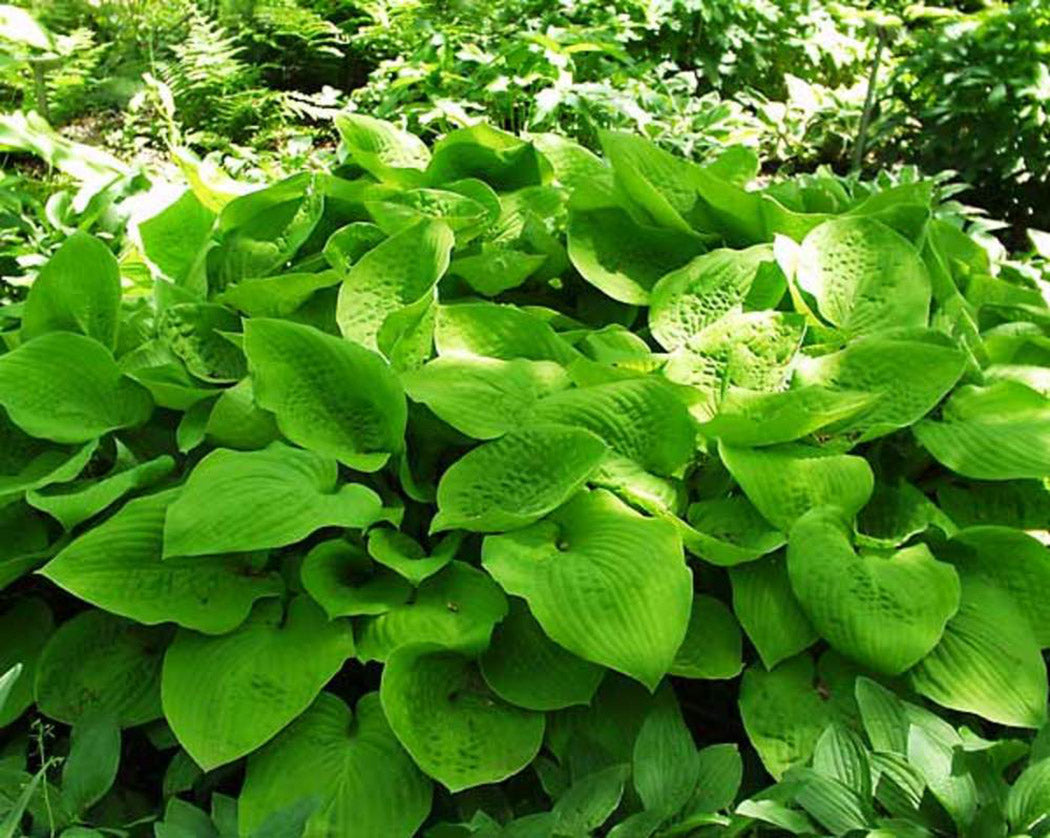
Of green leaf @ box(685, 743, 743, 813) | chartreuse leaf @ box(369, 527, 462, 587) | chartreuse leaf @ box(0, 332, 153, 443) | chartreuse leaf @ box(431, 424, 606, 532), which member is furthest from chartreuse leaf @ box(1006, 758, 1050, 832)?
chartreuse leaf @ box(0, 332, 153, 443)

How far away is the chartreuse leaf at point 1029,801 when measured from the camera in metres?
1.34

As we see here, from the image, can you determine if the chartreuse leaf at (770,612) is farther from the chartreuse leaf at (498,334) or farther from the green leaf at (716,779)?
the chartreuse leaf at (498,334)

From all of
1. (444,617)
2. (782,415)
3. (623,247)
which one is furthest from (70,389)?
(782,415)

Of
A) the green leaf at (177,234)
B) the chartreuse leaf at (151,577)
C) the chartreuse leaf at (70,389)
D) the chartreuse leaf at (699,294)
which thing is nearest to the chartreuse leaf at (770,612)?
the chartreuse leaf at (699,294)

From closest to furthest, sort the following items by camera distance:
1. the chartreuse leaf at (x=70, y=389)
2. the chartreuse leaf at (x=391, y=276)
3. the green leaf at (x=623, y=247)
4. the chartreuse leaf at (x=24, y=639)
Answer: the chartreuse leaf at (x=24, y=639) → the chartreuse leaf at (x=70, y=389) → the chartreuse leaf at (x=391, y=276) → the green leaf at (x=623, y=247)

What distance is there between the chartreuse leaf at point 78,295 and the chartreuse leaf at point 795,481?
1.12m

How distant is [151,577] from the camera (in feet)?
5.27

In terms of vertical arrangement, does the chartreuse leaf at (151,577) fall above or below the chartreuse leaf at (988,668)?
above

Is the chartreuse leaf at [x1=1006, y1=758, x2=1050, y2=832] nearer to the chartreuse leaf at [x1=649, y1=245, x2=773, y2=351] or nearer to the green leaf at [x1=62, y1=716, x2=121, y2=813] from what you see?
the chartreuse leaf at [x1=649, y1=245, x2=773, y2=351]

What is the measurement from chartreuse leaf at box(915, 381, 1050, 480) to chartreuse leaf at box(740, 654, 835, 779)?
425 millimetres

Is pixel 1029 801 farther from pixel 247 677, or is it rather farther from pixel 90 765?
pixel 90 765

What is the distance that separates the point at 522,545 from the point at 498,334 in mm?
473

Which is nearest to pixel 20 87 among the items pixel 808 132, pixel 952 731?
pixel 808 132

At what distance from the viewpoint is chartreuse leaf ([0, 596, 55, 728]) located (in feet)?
5.49
